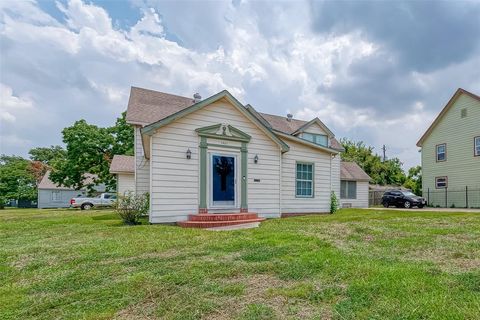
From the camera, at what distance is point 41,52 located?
13.9m

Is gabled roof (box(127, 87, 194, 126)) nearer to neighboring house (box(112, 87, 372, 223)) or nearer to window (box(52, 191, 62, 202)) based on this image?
neighboring house (box(112, 87, 372, 223))

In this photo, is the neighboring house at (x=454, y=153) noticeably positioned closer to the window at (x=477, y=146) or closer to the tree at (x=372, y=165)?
the window at (x=477, y=146)

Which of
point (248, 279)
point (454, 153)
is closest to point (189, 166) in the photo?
point (248, 279)

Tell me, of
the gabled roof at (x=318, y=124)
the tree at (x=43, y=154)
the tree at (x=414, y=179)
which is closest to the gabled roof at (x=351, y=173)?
the gabled roof at (x=318, y=124)

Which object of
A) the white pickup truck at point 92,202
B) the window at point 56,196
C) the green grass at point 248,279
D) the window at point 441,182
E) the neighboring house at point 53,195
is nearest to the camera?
the green grass at point 248,279

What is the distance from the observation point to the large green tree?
1055 inches

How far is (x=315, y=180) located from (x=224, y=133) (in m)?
4.98

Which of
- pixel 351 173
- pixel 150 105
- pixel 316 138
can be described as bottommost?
pixel 351 173

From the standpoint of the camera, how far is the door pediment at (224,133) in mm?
10188

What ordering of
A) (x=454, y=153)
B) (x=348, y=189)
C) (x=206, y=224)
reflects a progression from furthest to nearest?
(x=348, y=189)
(x=454, y=153)
(x=206, y=224)

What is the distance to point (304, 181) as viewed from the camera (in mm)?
12914

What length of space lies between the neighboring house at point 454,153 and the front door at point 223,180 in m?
18.6

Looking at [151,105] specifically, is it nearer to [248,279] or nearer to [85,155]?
[248,279]

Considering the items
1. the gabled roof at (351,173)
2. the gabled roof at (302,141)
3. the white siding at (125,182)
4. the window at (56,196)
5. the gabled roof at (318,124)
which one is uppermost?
the gabled roof at (318,124)
